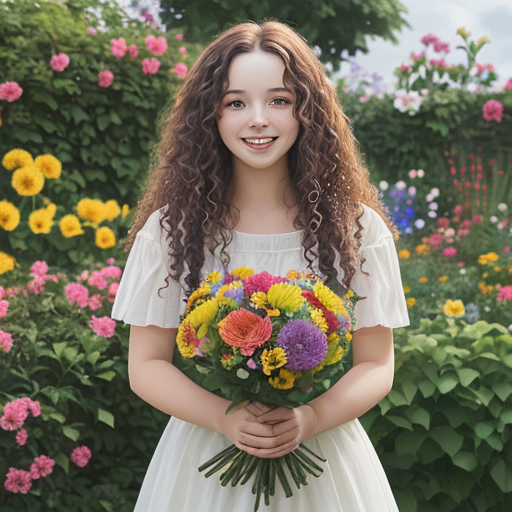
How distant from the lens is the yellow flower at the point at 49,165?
470 cm

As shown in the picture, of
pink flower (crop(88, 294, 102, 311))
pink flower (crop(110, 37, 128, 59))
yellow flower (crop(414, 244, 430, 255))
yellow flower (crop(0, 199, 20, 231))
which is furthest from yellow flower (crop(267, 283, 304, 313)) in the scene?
yellow flower (crop(414, 244, 430, 255))

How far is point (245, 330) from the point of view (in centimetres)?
153

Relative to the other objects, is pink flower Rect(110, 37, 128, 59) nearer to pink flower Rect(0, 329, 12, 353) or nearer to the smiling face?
pink flower Rect(0, 329, 12, 353)

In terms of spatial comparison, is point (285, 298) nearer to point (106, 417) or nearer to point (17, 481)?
point (106, 417)

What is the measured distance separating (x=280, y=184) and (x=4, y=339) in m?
1.69

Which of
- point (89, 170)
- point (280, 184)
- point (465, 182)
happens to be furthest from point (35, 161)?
point (465, 182)

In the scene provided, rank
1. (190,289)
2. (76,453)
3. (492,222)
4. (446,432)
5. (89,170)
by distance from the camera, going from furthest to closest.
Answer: (492,222), (89,170), (76,453), (446,432), (190,289)

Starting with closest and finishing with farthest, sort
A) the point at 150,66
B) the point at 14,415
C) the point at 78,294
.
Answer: the point at 14,415 < the point at 78,294 < the point at 150,66

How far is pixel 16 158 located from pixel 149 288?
316cm

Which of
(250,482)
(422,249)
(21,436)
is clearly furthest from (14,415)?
(422,249)

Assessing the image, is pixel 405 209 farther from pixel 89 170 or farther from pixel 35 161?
pixel 35 161

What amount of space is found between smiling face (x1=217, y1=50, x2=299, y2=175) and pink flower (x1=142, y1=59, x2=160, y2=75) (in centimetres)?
355

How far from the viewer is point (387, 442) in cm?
318

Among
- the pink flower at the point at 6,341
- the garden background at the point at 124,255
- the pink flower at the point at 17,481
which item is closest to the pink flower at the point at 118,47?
the garden background at the point at 124,255
